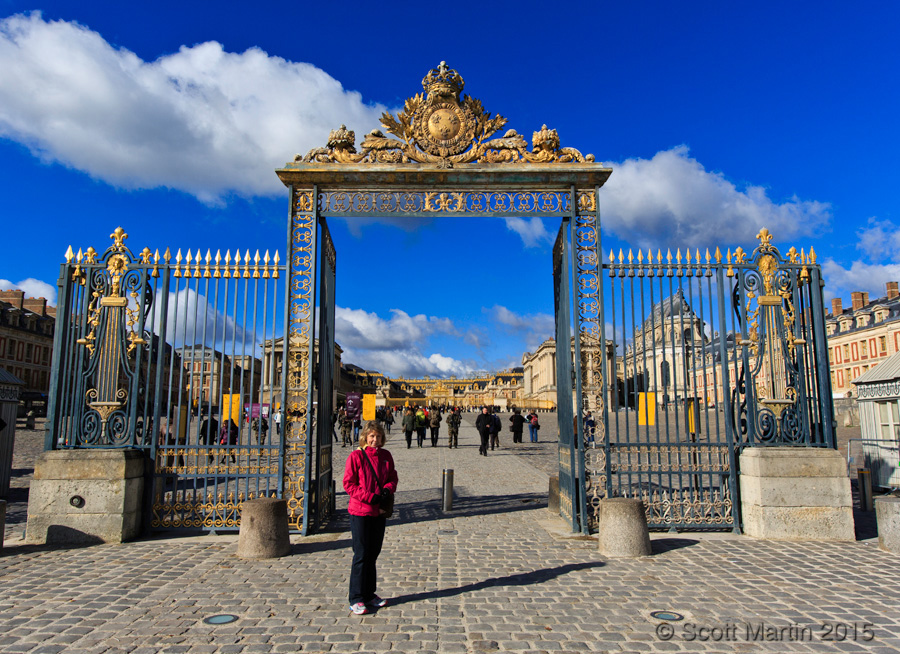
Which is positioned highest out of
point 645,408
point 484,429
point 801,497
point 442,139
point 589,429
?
point 442,139

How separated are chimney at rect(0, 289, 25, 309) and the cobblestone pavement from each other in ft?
208

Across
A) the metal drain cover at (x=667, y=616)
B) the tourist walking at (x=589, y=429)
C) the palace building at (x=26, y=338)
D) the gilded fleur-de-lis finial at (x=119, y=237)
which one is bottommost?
the metal drain cover at (x=667, y=616)

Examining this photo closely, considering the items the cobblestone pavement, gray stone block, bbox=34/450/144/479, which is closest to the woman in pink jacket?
the cobblestone pavement

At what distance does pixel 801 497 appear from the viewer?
305 inches

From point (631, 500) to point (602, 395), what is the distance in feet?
5.55

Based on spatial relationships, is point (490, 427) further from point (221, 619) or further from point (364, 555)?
point (221, 619)

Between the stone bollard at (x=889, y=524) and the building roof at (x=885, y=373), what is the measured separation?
5.49 metres

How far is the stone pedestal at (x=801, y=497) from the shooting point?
7.70m

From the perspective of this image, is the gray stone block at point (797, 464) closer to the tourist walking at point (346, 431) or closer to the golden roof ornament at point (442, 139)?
the golden roof ornament at point (442, 139)

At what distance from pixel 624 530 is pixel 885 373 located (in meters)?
8.32

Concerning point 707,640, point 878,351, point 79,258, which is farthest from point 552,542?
point 878,351

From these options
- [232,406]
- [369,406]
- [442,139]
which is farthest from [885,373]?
[369,406]

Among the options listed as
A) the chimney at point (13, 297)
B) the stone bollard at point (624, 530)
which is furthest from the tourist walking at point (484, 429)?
the chimney at point (13, 297)

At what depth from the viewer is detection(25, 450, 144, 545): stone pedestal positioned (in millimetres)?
7504
